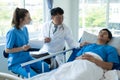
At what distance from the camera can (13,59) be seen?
243 centimetres

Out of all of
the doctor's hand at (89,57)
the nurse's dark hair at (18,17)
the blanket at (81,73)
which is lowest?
the blanket at (81,73)

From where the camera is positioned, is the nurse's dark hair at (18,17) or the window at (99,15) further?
the window at (99,15)

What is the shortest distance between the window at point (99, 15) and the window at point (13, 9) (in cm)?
106

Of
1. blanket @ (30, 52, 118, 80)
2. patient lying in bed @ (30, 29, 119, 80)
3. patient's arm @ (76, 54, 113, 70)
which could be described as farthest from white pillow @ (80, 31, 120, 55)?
blanket @ (30, 52, 118, 80)

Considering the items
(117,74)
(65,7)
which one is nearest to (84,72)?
(117,74)

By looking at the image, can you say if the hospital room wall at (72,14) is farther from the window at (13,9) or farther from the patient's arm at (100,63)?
the patient's arm at (100,63)

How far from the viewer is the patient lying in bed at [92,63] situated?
1974 millimetres

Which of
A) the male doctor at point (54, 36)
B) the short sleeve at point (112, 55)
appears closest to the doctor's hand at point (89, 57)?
the short sleeve at point (112, 55)

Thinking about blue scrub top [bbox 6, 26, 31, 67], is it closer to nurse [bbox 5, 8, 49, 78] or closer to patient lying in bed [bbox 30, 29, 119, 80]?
nurse [bbox 5, 8, 49, 78]

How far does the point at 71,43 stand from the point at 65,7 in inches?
68.6

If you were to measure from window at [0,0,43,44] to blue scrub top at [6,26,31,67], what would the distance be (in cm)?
95

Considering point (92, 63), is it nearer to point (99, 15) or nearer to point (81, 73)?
point (81, 73)

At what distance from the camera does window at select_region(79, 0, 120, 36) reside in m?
4.56

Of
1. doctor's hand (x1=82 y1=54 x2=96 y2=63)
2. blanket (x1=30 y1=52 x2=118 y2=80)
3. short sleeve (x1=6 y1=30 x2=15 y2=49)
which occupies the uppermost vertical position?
short sleeve (x1=6 y1=30 x2=15 y2=49)
